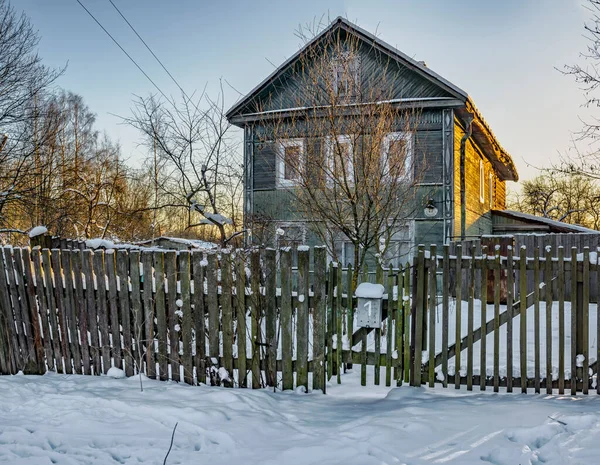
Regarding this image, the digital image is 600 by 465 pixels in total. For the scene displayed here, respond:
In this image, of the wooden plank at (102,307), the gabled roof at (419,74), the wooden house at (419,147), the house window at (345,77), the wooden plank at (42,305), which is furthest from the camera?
the wooden house at (419,147)

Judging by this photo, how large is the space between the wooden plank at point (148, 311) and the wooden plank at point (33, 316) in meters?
1.48

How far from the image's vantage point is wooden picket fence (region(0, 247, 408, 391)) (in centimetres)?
447

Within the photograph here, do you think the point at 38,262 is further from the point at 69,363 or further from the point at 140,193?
the point at 140,193

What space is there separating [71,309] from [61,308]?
132 mm

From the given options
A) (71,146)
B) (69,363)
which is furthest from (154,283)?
(71,146)

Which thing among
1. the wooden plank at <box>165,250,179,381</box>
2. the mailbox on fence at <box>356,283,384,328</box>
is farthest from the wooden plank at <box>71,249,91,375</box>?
the mailbox on fence at <box>356,283,384,328</box>

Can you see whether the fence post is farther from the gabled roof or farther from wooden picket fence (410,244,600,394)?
the gabled roof

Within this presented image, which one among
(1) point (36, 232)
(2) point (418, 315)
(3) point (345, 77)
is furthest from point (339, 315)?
(1) point (36, 232)

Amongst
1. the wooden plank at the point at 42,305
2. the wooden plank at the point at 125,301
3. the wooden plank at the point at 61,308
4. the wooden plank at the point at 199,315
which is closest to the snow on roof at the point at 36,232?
the wooden plank at the point at 42,305

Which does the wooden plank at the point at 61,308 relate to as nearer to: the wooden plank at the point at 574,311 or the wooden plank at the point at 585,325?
the wooden plank at the point at 574,311

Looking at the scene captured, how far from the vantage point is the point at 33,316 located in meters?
5.27

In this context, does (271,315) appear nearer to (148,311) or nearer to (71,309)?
(148,311)

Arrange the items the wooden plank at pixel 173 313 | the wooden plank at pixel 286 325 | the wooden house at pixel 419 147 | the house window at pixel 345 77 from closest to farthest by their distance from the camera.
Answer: the wooden plank at pixel 286 325
the wooden plank at pixel 173 313
the house window at pixel 345 77
the wooden house at pixel 419 147

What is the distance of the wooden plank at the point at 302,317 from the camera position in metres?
4.39
